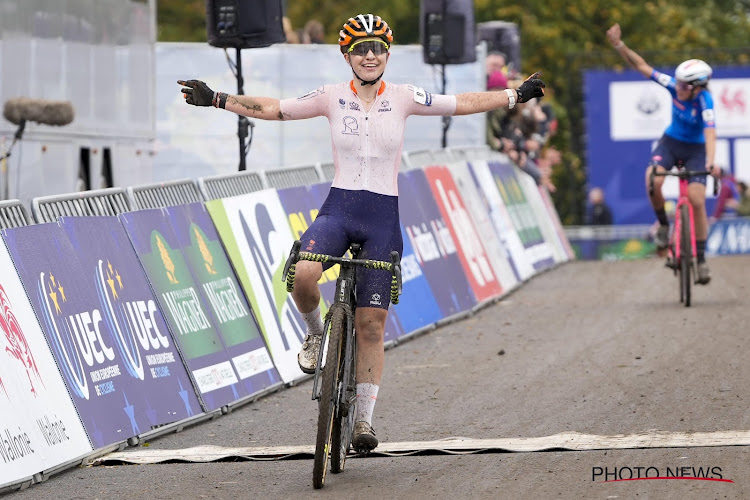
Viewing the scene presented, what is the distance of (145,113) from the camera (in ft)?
73.2

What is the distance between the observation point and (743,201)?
33.6 metres

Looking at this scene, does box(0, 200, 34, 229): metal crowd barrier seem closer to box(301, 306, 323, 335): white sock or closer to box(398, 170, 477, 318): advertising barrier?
box(301, 306, 323, 335): white sock

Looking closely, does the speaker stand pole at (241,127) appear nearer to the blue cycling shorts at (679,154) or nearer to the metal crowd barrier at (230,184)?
the metal crowd barrier at (230,184)

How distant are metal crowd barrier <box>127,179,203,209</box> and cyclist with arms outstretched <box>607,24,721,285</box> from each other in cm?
505

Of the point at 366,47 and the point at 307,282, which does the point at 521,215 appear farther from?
the point at 307,282

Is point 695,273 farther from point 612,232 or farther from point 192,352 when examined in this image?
point 612,232

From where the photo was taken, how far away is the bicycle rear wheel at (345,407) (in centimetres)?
821

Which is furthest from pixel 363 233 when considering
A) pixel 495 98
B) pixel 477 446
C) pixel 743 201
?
pixel 743 201

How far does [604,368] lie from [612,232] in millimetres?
21746

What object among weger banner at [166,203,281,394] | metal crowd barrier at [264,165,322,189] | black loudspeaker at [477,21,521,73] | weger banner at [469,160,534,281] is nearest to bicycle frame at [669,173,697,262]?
metal crowd barrier at [264,165,322,189]

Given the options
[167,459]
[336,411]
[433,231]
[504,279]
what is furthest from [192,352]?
[504,279]

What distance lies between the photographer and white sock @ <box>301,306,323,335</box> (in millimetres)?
8742

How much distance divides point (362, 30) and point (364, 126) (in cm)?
49
